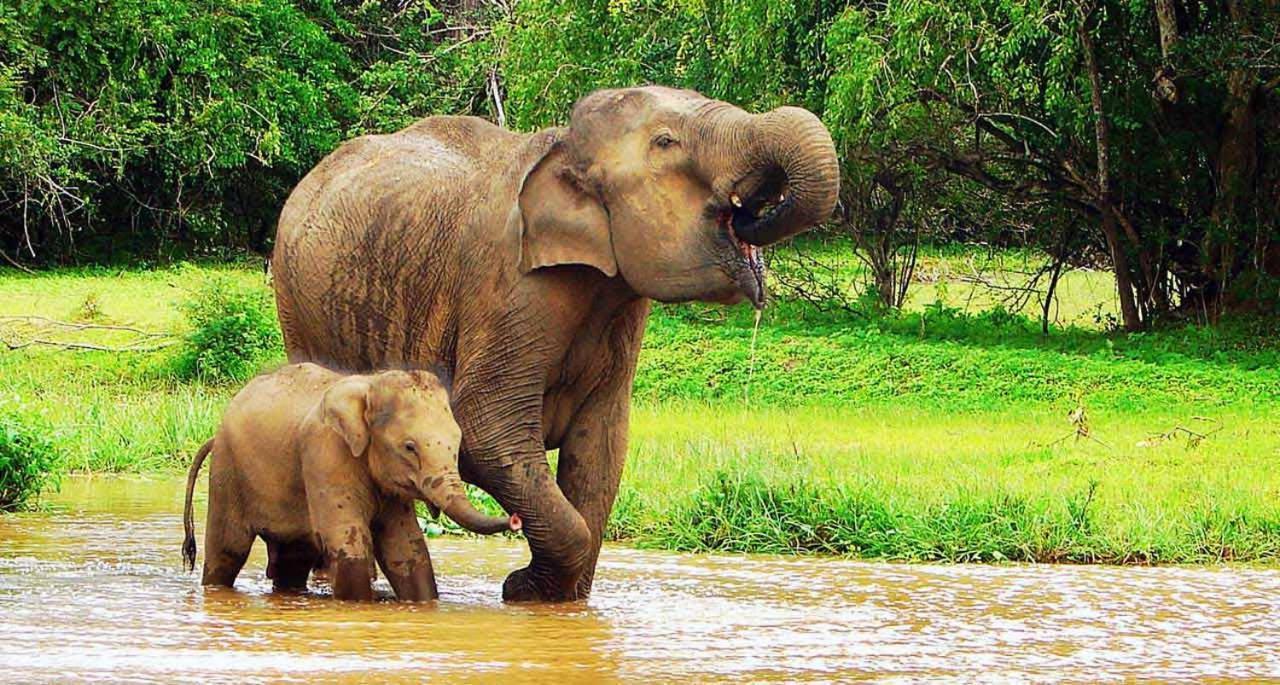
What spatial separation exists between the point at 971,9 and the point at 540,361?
10839 millimetres

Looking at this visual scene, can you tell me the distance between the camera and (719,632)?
7.18 m

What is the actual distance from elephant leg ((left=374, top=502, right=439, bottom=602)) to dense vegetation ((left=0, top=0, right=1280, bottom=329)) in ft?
33.6

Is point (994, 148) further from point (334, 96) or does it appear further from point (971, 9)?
point (334, 96)

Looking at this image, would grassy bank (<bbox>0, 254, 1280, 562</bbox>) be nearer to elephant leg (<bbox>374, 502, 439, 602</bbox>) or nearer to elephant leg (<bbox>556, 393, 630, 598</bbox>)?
elephant leg (<bbox>556, 393, 630, 598</bbox>)

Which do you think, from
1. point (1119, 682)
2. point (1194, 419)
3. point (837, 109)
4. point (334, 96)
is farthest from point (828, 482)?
point (334, 96)

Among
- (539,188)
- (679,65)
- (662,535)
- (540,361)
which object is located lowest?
(662,535)

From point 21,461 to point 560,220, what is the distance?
4.56 m

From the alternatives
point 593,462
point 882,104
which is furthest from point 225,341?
point 593,462

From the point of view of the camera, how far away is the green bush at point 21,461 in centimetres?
1070

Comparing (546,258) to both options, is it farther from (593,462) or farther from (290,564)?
(290,564)

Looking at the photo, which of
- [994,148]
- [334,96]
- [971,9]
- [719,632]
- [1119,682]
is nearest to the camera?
[1119,682]

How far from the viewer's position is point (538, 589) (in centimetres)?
795

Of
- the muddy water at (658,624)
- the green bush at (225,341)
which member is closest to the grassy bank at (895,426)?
the green bush at (225,341)

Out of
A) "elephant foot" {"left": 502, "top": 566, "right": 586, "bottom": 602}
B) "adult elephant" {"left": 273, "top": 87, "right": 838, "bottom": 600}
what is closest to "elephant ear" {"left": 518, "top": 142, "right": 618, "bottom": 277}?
"adult elephant" {"left": 273, "top": 87, "right": 838, "bottom": 600}
